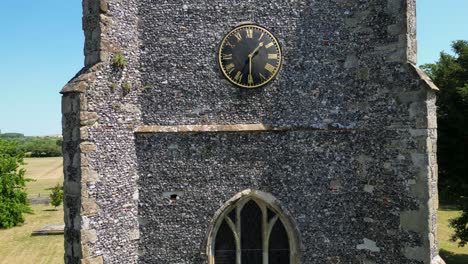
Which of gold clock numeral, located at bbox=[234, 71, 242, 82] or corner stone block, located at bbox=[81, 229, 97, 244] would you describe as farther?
gold clock numeral, located at bbox=[234, 71, 242, 82]

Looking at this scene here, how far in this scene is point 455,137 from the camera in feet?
52.6

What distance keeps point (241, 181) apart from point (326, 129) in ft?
7.56

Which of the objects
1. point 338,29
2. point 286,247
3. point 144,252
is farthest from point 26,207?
point 338,29

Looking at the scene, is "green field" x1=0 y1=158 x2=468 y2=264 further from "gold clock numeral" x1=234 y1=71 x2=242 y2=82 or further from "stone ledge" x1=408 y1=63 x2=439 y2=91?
"gold clock numeral" x1=234 y1=71 x2=242 y2=82

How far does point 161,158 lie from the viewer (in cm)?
834

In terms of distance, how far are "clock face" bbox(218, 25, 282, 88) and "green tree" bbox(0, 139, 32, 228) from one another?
27.3 meters

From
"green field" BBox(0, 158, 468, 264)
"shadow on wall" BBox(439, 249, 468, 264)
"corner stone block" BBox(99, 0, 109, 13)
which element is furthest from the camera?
"green field" BBox(0, 158, 468, 264)

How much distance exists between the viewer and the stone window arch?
815cm

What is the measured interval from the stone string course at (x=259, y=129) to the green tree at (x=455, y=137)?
9589mm

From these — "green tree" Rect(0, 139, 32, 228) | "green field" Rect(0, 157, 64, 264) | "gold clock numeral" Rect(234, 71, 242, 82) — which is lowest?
"green field" Rect(0, 157, 64, 264)

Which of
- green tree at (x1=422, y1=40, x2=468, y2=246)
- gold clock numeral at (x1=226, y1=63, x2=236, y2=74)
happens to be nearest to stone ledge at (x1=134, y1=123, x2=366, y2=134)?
gold clock numeral at (x1=226, y1=63, x2=236, y2=74)

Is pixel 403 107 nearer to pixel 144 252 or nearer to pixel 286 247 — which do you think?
pixel 286 247

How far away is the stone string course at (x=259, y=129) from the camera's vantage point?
24.7ft

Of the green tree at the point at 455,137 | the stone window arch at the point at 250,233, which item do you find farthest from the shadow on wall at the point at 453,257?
the stone window arch at the point at 250,233
